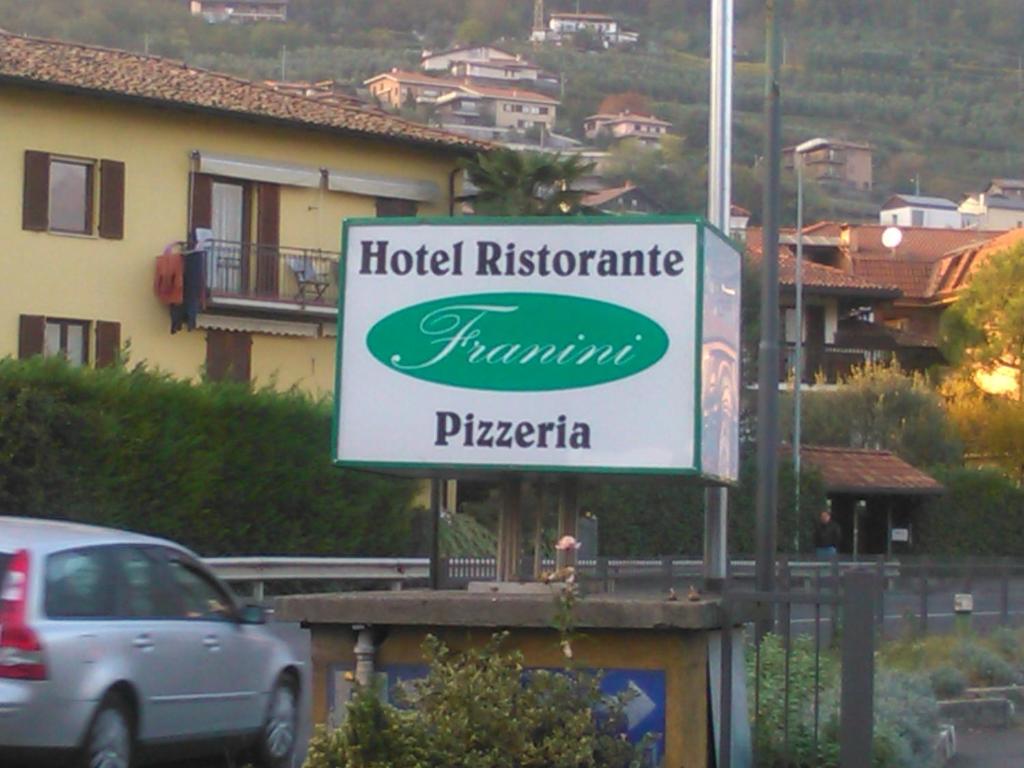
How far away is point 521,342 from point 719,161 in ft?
14.7

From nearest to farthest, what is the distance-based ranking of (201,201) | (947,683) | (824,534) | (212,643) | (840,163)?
(212,643), (947,683), (201,201), (824,534), (840,163)

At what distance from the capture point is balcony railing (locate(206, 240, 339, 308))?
38719 millimetres

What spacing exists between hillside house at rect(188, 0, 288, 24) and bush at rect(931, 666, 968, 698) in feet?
507

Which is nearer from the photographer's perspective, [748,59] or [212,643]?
[212,643]

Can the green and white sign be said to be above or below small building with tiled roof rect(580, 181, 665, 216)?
below

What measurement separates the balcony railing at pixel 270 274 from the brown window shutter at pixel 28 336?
3.47m

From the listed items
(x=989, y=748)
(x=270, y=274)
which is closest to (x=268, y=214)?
(x=270, y=274)

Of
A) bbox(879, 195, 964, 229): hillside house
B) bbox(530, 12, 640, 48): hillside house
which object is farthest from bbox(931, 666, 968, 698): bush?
bbox(530, 12, 640, 48): hillside house

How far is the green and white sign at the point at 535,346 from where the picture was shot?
9.38 metres

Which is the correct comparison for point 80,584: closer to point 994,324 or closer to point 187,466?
point 187,466

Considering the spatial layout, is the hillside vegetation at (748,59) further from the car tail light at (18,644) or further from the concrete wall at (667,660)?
the concrete wall at (667,660)

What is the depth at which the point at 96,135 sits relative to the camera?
A: 1458 inches

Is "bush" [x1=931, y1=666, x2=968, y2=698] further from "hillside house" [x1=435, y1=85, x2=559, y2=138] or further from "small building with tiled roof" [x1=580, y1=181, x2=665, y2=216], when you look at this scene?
"hillside house" [x1=435, y1=85, x2=559, y2=138]

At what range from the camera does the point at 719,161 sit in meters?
13.6
